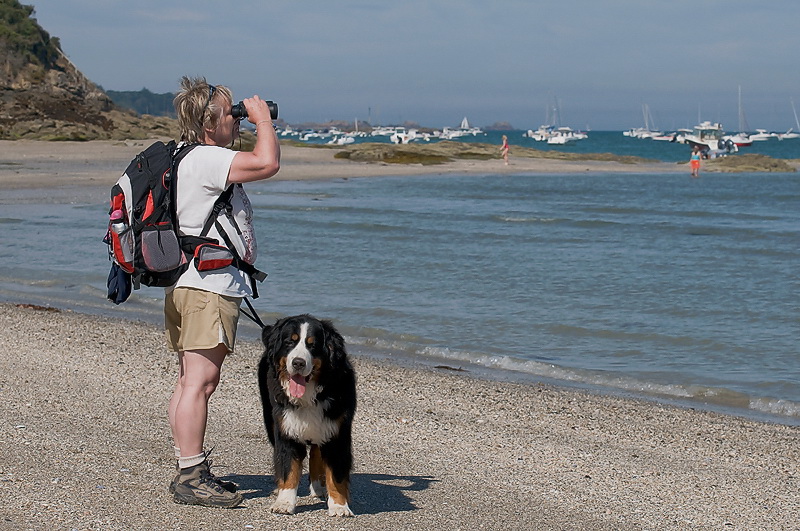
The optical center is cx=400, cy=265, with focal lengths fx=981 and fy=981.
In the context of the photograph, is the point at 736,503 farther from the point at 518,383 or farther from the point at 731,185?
the point at 731,185

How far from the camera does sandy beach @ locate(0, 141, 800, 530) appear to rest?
453cm

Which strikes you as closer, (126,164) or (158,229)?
(158,229)

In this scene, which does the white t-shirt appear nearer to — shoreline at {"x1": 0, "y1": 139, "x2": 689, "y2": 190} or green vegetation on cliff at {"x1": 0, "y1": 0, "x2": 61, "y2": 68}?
shoreline at {"x1": 0, "y1": 139, "x2": 689, "y2": 190}

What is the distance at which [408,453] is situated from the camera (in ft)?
18.7

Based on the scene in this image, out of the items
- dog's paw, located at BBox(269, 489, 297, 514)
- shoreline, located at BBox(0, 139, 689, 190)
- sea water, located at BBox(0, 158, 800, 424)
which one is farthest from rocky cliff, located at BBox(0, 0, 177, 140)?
dog's paw, located at BBox(269, 489, 297, 514)

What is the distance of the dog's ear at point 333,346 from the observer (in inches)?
163

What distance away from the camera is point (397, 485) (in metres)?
5.02

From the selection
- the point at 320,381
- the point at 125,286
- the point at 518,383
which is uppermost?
the point at 125,286

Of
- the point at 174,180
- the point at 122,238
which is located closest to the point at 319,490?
the point at 122,238

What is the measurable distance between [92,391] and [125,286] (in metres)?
2.74

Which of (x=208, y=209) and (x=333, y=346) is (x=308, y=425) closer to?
(x=333, y=346)

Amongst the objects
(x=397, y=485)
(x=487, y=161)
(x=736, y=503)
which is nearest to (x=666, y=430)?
(x=736, y=503)

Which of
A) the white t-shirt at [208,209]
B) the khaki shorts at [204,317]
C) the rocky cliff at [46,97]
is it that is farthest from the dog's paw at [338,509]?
the rocky cliff at [46,97]

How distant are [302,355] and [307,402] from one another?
0.80 ft
